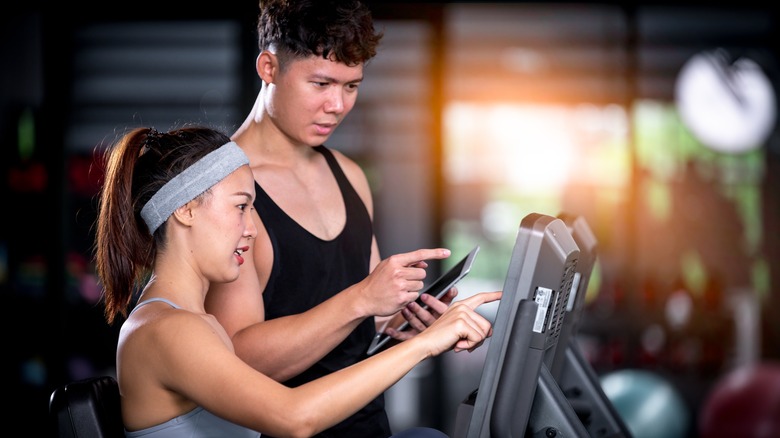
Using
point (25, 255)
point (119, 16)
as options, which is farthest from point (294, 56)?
point (25, 255)

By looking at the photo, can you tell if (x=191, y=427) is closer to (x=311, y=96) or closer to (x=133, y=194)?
(x=133, y=194)

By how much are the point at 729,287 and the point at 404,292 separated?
13.9 ft

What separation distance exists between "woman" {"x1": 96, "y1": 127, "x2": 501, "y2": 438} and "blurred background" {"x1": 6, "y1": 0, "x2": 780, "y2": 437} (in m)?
2.84

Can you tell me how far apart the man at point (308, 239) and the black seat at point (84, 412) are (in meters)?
0.30

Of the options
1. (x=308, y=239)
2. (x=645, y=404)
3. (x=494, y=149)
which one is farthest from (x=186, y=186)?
(x=494, y=149)

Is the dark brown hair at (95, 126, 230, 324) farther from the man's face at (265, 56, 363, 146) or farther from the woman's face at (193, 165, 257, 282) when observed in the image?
the man's face at (265, 56, 363, 146)

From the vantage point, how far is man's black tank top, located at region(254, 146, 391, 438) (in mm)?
1860

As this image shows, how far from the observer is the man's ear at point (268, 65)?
6.19ft

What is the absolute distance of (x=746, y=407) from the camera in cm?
411

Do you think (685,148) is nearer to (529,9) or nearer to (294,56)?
(529,9)

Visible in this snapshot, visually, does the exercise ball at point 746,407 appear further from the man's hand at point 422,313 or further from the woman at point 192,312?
the woman at point 192,312

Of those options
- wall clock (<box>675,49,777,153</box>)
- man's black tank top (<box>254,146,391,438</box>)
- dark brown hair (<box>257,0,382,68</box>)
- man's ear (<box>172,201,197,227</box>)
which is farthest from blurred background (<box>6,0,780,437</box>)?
man's ear (<box>172,201,197,227</box>)

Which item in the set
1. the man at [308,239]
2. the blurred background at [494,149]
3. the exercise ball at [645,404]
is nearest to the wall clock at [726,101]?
the blurred background at [494,149]

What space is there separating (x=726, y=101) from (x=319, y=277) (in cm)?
420
